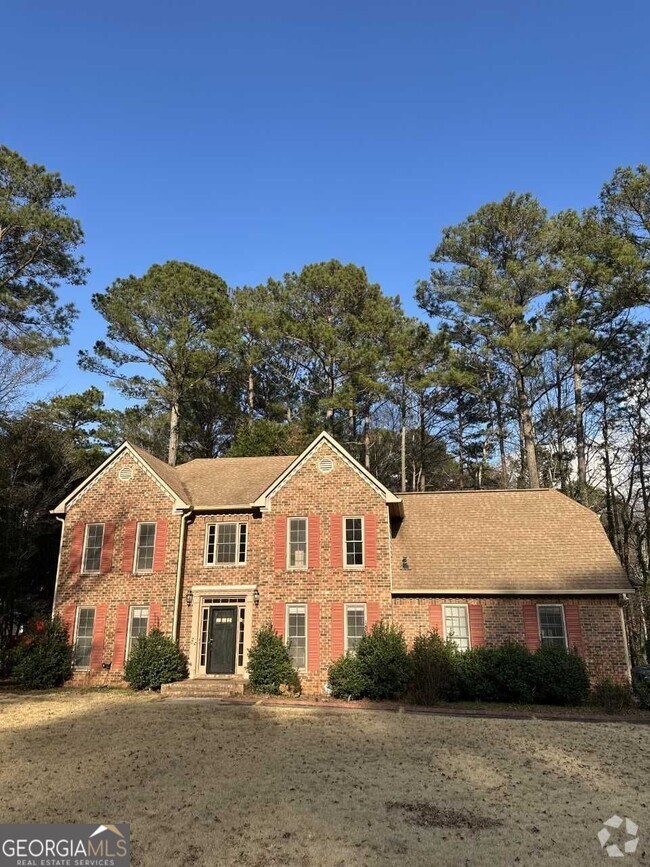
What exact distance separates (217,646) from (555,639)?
433 inches

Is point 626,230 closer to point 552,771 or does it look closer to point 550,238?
point 550,238

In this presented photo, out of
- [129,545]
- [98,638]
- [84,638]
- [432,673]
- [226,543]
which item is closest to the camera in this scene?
[432,673]

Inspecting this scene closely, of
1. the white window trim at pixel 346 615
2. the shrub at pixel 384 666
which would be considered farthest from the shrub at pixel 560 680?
the white window trim at pixel 346 615

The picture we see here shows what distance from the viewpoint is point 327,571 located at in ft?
64.4

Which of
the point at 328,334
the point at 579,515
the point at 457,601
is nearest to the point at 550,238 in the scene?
the point at 328,334

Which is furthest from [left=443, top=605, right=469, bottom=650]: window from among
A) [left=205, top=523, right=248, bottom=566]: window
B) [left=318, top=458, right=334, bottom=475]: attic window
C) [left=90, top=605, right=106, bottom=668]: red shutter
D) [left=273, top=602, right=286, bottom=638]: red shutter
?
[left=90, top=605, right=106, bottom=668]: red shutter

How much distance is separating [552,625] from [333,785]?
1148 centimetres

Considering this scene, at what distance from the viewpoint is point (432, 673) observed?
666 inches

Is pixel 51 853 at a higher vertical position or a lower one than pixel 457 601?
lower

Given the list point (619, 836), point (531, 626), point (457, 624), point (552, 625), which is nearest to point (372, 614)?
point (457, 624)

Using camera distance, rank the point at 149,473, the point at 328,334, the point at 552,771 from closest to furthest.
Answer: the point at 552,771
the point at 149,473
the point at 328,334

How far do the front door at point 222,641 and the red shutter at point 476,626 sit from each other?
7.90m

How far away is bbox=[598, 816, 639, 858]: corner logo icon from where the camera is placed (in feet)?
21.4

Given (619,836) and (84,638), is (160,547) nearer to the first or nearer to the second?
(84,638)
